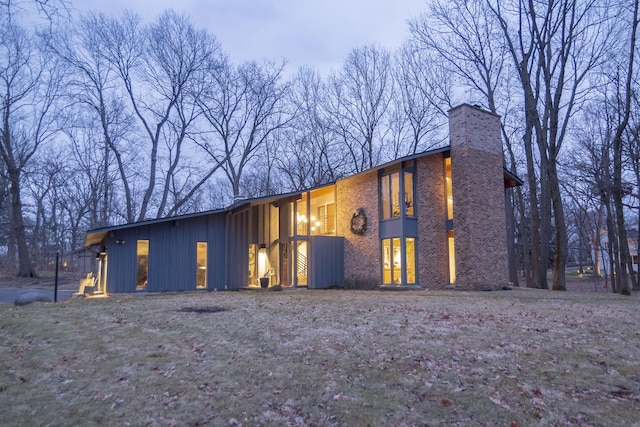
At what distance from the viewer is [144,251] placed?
51.2ft

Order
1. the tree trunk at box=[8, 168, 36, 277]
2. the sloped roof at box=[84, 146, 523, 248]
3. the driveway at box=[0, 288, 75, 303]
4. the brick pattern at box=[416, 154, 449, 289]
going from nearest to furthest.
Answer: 1. the driveway at box=[0, 288, 75, 303]
2. the sloped roof at box=[84, 146, 523, 248]
3. the brick pattern at box=[416, 154, 449, 289]
4. the tree trunk at box=[8, 168, 36, 277]

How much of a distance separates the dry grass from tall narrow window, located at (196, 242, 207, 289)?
832 cm

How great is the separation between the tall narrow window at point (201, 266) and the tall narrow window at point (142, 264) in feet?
6.14

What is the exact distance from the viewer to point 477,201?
15102 millimetres

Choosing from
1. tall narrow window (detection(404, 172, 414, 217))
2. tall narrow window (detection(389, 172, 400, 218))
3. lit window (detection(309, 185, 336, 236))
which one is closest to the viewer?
tall narrow window (detection(404, 172, 414, 217))

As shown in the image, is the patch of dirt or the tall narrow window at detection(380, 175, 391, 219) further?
the tall narrow window at detection(380, 175, 391, 219)

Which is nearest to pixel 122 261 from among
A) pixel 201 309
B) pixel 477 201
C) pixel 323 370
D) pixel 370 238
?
pixel 201 309

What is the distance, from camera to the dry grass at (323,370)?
12.0 ft

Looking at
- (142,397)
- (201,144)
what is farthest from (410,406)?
(201,144)

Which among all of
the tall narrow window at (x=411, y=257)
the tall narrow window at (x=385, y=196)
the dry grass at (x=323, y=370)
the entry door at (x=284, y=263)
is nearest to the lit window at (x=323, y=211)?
the entry door at (x=284, y=263)

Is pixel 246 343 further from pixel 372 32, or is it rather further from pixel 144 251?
pixel 372 32

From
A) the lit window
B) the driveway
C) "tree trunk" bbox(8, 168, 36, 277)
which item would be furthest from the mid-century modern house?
"tree trunk" bbox(8, 168, 36, 277)

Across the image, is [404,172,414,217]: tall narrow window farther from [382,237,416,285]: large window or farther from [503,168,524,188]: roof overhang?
[503,168,524,188]: roof overhang

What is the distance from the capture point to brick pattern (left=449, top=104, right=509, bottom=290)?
48.2ft
